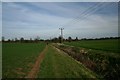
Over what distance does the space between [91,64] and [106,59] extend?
294 cm

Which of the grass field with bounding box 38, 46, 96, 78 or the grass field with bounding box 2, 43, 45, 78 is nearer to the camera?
the grass field with bounding box 38, 46, 96, 78

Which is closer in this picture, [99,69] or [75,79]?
[75,79]

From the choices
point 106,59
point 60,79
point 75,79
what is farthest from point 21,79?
point 106,59

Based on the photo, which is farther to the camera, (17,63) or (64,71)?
(17,63)

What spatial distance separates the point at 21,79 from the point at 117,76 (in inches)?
260

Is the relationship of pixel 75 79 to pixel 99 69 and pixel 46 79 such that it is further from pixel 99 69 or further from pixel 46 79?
pixel 99 69

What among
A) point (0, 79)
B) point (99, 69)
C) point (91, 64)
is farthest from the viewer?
point (91, 64)

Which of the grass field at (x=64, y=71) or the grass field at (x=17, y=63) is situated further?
the grass field at (x=17, y=63)

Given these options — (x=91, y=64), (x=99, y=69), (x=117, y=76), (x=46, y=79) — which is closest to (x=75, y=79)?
(x=46, y=79)

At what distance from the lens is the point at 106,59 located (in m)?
17.1

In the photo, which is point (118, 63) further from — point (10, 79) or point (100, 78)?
point (10, 79)

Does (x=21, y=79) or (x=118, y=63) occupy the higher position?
(x=118, y=63)

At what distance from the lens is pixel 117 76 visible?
1368cm

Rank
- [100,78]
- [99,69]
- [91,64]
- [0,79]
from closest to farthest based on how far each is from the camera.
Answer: [0,79] → [100,78] → [99,69] → [91,64]
